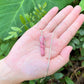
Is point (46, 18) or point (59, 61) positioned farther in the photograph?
point (46, 18)

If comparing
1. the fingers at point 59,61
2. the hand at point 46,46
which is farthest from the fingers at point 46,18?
the fingers at point 59,61

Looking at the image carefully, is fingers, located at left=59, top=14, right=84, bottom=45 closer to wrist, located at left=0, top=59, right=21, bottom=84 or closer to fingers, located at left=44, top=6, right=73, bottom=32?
fingers, located at left=44, top=6, right=73, bottom=32

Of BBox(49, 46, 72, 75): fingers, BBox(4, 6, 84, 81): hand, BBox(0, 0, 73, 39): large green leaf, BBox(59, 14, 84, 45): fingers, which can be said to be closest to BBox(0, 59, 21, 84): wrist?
BBox(4, 6, 84, 81): hand

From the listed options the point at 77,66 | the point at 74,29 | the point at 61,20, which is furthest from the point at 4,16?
the point at 77,66

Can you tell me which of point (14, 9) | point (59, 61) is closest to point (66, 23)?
point (59, 61)

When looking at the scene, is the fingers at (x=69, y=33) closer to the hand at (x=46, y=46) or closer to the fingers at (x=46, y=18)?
the hand at (x=46, y=46)

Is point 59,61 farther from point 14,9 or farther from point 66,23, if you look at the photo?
point 14,9
